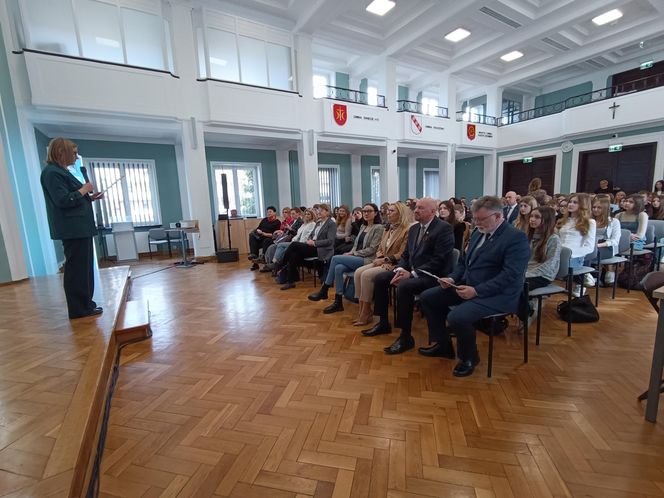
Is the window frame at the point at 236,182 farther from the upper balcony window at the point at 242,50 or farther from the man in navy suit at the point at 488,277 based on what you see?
the man in navy suit at the point at 488,277

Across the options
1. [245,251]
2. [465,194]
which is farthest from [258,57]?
[465,194]

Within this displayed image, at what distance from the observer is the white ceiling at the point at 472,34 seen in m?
7.19

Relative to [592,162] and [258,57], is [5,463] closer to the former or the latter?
[258,57]

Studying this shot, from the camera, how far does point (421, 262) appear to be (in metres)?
2.71

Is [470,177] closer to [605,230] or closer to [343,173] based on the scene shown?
[343,173]

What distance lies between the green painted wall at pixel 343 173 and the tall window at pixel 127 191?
18.1 feet

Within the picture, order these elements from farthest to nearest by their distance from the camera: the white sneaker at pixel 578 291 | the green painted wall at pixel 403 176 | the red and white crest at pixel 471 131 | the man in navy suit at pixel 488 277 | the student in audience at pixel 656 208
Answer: the green painted wall at pixel 403 176, the red and white crest at pixel 471 131, the student in audience at pixel 656 208, the white sneaker at pixel 578 291, the man in navy suit at pixel 488 277

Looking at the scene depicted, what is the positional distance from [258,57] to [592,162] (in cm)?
1055

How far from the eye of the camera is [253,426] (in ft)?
5.61

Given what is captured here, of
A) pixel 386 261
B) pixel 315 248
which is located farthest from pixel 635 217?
pixel 315 248

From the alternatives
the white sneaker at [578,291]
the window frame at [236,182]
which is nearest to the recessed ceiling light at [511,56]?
the window frame at [236,182]

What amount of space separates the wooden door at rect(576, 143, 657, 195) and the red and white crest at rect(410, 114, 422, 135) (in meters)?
5.23

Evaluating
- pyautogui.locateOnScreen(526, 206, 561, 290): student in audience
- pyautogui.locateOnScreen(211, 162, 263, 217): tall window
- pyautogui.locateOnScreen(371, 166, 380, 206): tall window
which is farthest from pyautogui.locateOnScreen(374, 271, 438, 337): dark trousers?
pyautogui.locateOnScreen(371, 166, 380, 206): tall window

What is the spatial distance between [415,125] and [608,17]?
17.4ft
